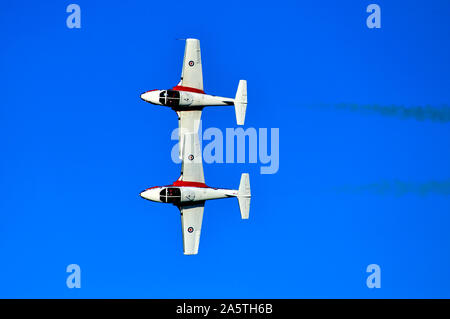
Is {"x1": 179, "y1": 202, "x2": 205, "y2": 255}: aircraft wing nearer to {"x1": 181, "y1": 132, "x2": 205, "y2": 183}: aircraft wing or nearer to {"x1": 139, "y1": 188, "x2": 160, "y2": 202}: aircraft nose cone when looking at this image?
{"x1": 181, "y1": 132, "x2": 205, "y2": 183}: aircraft wing

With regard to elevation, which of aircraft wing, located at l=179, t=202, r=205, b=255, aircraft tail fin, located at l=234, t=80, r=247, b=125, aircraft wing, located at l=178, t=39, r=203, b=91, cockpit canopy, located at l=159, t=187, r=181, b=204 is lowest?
aircraft wing, located at l=179, t=202, r=205, b=255

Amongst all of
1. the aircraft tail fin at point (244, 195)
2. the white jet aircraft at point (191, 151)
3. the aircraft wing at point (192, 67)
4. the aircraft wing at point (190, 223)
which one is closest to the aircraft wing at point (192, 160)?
the white jet aircraft at point (191, 151)

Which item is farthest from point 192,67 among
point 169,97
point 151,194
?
point 151,194

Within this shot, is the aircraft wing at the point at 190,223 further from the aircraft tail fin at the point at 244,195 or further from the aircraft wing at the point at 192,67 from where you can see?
the aircraft wing at the point at 192,67

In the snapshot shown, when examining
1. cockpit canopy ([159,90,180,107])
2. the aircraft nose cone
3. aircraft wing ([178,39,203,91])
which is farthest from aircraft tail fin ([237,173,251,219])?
aircraft wing ([178,39,203,91])

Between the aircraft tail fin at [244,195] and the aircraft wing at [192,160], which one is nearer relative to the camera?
the aircraft tail fin at [244,195]

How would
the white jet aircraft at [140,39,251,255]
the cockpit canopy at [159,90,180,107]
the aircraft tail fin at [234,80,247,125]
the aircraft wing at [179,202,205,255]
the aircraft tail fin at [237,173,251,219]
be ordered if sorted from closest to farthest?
1. the aircraft tail fin at [237,173,251,219]
2. the aircraft tail fin at [234,80,247,125]
3. the white jet aircraft at [140,39,251,255]
4. the cockpit canopy at [159,90,180,107]
5. the aircraft wing at [179,202,205,255]

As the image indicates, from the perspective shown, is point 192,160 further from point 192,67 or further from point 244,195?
point 192,67

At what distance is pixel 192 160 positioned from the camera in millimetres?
73688

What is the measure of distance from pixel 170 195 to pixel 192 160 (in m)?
3.26

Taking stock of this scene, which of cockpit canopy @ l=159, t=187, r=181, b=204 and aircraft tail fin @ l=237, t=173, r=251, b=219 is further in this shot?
cockpit canopy @ l=159, t=187, r=181, b=204

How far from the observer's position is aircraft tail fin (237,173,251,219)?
72375mm

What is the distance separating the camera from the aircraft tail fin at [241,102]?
238 feet
